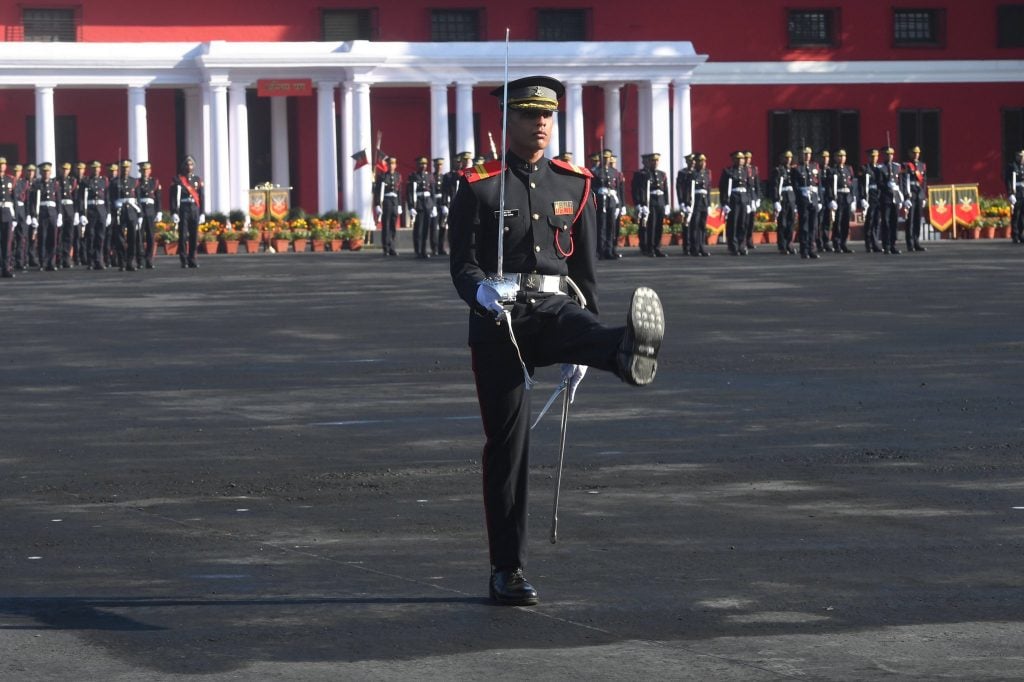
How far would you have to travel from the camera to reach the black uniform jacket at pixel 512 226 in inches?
300

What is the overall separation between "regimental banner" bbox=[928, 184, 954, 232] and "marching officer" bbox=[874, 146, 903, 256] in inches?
248

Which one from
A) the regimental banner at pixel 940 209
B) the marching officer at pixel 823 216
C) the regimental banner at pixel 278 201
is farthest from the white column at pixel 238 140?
the regimental banner at pixel 940 209

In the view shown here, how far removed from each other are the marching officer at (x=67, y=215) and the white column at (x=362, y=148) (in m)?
11.6

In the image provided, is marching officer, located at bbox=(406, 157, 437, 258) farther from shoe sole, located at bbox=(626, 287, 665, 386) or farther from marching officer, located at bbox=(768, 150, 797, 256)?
shoe sole, located at bbox=(626, 287, 665, 386)

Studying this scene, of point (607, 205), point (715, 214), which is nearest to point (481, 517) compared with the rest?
point (607, 205)

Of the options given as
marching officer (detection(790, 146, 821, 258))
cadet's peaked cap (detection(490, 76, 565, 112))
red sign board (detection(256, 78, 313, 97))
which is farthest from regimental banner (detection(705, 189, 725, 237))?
cadet's peaked cap (detection(490, 76, 565, 112))

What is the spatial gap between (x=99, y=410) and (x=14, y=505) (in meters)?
4.18

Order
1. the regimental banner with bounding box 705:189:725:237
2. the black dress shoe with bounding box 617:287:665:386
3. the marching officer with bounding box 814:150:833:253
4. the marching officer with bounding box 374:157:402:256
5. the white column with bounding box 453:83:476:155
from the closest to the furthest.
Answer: the black dress shoe with bounding box 617:287:665:386 < the marching officer with bounding box 814:150:833:253 < the marching officer with bounding box 374:157:402:256 < the regimental banner with bounding box 705:189:725:237 < the white column with bounding box 453:83:476:155

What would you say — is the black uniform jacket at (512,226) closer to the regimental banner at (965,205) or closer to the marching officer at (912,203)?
the marching officer at (912,203)

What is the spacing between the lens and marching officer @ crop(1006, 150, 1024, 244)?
3909cm

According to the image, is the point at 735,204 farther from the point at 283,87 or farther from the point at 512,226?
the point at 512,226

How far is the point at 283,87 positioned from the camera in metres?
47.2

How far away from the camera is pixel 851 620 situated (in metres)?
7.09

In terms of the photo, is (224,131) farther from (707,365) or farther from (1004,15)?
(707,365)
